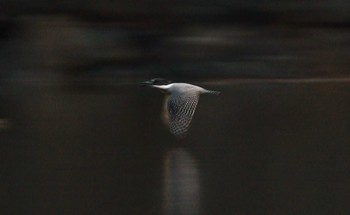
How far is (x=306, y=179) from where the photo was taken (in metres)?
7.74

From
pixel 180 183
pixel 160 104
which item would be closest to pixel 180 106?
pixel 180 183

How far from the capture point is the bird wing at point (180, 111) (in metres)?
7.50

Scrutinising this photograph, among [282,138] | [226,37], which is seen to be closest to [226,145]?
[282,138]

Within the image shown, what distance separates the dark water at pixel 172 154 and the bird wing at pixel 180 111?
38 cm

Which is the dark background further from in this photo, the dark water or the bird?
the bird

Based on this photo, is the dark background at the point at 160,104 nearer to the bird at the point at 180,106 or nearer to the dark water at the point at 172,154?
the dark water at the point at 172,154

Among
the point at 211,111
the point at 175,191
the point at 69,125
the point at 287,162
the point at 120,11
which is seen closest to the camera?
the point at 175,191

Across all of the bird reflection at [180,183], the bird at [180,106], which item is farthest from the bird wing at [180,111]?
the bird reflection at [180,183]

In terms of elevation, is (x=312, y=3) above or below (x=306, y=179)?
above

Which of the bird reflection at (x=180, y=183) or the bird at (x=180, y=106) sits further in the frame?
Answer: the bird at (x=180, y=106)

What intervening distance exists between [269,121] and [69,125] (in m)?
1.62

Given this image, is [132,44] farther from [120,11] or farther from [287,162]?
[287,162]

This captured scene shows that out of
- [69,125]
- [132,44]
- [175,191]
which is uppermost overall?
[132,44]

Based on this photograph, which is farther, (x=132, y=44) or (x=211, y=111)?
(x=132, y=44)
